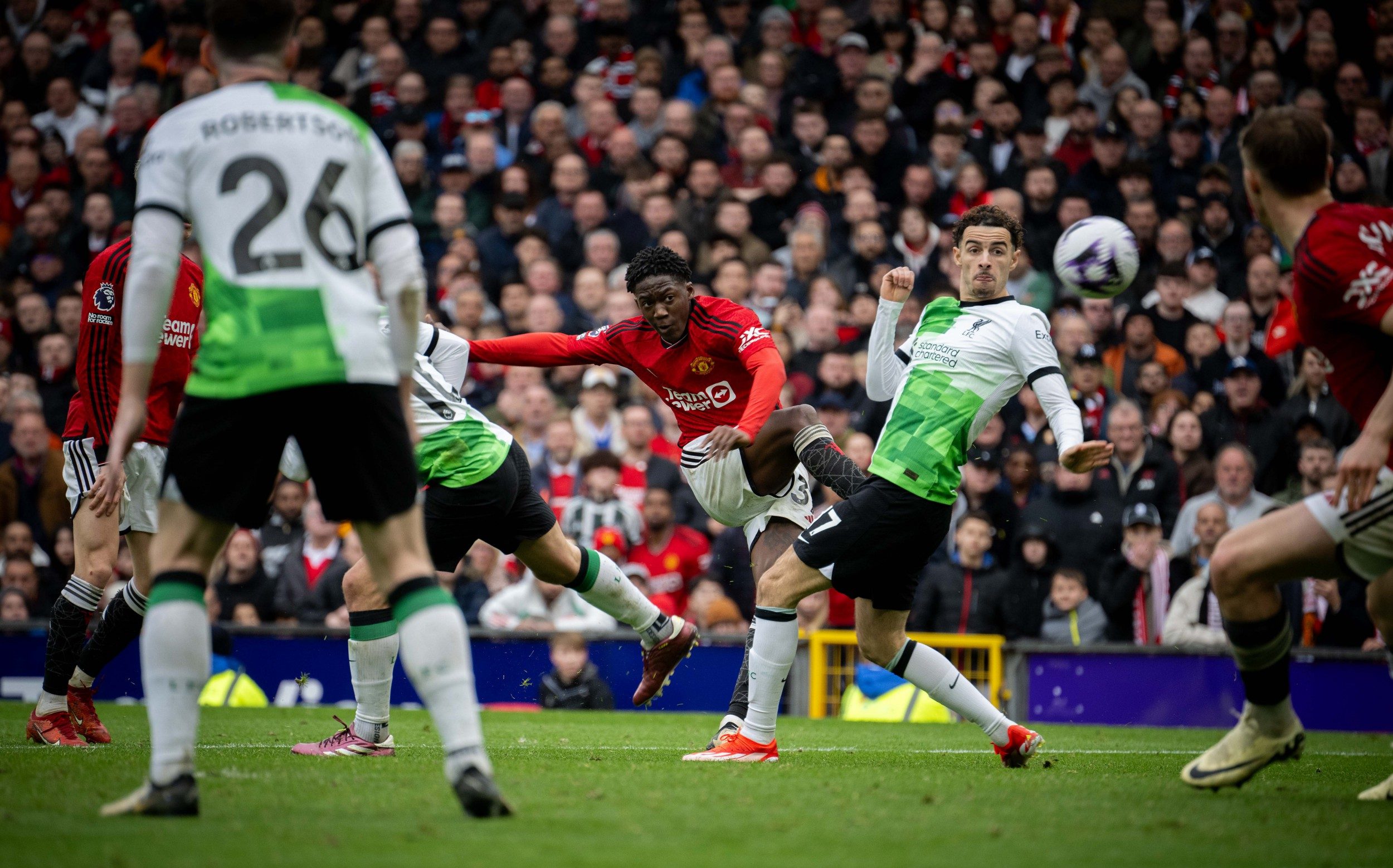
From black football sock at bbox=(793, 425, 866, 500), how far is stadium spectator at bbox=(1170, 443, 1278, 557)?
5.09 metres

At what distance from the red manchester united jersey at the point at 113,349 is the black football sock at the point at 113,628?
0.82 metres

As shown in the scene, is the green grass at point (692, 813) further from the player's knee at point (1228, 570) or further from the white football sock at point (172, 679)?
the player's knee at point (1228, 570)

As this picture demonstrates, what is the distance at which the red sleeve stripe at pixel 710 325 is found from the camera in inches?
286

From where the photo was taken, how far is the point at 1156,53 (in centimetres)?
1602

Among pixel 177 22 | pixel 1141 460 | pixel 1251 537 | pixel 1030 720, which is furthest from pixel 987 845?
pixel 177 22

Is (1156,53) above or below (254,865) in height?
above

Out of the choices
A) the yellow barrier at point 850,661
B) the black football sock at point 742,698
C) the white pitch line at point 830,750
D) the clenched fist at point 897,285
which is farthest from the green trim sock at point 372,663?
the yellow barrier at point 850,661

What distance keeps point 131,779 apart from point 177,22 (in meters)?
15.2

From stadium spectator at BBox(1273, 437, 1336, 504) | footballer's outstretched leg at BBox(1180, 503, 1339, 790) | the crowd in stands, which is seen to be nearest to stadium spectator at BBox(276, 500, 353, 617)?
the crowd in stands

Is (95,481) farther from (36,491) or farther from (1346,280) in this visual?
(36,491)

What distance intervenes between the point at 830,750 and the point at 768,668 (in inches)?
51.6

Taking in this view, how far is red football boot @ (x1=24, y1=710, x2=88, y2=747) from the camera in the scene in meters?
7.17

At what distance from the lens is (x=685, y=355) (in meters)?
7.48

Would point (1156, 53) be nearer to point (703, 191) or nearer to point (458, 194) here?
point (703, 191)
